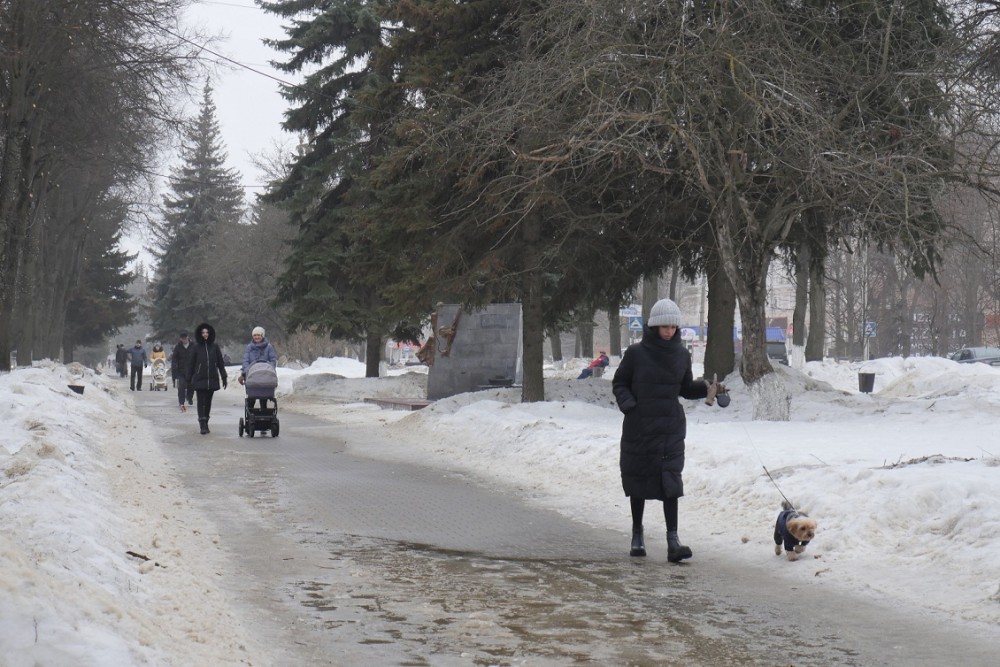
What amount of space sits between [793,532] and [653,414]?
1.39 m

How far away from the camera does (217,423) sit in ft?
81.5

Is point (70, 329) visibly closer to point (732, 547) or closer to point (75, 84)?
point (75, 84)

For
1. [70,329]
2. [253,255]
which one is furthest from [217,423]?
[70,329]

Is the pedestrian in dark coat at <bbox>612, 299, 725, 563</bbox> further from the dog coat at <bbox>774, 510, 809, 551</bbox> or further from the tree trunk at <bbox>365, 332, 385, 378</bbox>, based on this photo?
the tree trunk at <bbox>365, 332, 385, 378</bbox>

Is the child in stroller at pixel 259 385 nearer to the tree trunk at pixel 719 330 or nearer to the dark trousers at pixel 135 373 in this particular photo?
the tree trunk at pixel 719 330

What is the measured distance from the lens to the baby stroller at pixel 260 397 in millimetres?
20625

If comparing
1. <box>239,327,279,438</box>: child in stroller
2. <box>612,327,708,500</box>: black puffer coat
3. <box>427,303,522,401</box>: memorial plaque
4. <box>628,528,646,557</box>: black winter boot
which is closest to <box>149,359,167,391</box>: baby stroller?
<box>427,303,522,401</box>: memorial plaque

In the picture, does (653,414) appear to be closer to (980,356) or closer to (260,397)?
(260,397)

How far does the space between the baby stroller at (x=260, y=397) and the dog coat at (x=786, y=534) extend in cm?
1280

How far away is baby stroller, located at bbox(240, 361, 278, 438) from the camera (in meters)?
20.6

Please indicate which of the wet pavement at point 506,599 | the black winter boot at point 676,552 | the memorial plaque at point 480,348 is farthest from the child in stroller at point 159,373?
the black winter boot at point 676,552

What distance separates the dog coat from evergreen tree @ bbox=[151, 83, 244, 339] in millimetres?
75871

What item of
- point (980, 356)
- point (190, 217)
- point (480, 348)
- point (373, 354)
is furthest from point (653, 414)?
point (190, 217)

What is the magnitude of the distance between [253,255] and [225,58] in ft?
137
